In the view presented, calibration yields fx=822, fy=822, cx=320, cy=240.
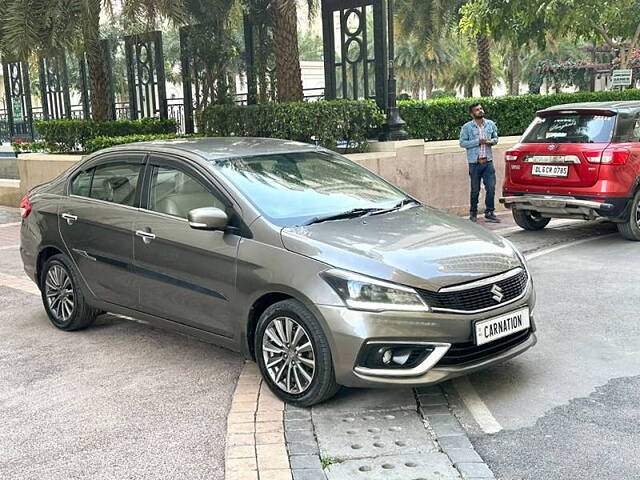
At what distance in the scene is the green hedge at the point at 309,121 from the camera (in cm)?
1275

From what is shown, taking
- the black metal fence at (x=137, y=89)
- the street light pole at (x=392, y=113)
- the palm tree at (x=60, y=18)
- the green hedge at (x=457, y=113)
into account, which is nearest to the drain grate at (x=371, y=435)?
the street light pole at (x=392, y=113)

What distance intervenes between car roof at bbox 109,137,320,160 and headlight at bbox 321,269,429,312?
1.65 metres

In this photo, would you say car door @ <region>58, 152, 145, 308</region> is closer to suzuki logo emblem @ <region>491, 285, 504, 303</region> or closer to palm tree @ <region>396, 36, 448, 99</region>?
suzuki logo emblem @ <region>491, 285, 504, 303</region>

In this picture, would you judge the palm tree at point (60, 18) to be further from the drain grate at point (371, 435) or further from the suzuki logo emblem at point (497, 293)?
the drain grate at point (371, 435)

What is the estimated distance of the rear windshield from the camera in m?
10.2

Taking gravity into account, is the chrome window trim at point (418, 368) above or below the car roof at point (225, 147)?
below

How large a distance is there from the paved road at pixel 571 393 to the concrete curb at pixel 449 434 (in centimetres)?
7

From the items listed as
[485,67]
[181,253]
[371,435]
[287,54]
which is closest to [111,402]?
[181,253]

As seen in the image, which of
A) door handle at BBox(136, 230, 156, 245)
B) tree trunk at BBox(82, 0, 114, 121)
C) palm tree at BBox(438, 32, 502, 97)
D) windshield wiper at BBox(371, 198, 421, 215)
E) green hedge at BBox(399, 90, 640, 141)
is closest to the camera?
windshield wiper at BBox(371, 198, 421, 215)

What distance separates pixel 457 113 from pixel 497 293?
1081 centimetres

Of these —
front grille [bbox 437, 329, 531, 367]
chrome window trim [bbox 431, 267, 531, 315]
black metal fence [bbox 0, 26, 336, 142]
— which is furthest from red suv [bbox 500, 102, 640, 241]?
black metal fence [bbox 0, 26, 336, 142]

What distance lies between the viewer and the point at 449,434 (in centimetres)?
455

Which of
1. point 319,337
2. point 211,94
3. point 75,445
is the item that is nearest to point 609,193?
point 319,337

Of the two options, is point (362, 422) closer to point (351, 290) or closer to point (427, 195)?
point (351, 290)
